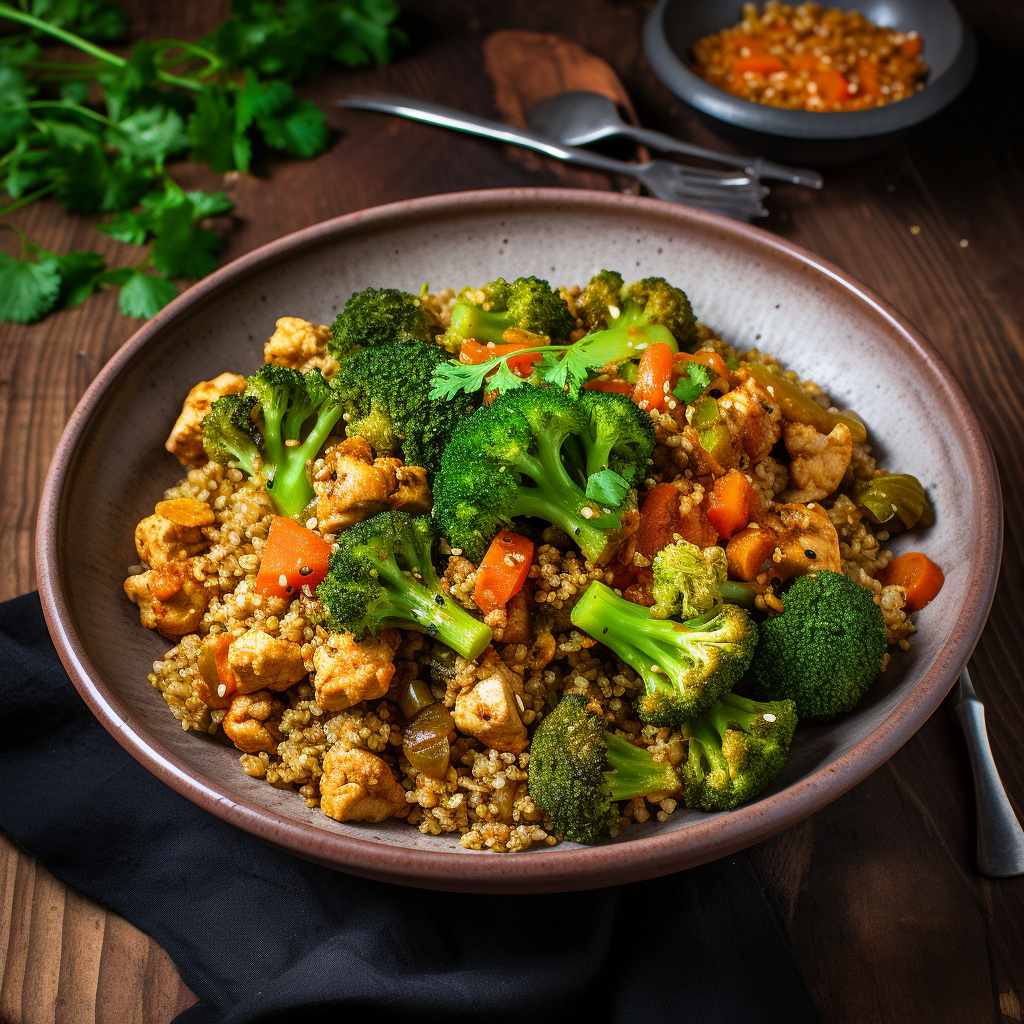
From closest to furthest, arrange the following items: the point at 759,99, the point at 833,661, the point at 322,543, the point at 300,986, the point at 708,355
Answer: the point at 300,986, the point at 833,661, the point at 322,543, the point at 708,355, the point at 759,99

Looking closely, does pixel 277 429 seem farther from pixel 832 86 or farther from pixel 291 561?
pixel 832 86

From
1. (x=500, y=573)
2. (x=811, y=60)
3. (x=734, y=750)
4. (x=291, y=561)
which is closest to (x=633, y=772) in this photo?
(x=734, y=750)

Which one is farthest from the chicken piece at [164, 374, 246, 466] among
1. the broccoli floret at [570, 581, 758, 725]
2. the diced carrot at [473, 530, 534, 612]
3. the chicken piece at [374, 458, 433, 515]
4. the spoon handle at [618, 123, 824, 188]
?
the spoon handle at [618, 123, 824, 188]

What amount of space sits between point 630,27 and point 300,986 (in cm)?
551

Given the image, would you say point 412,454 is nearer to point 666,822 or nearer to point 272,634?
point 272,634

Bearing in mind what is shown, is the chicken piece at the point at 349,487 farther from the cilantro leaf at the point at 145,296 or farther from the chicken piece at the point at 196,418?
the cilantro leaf at the point at 145,296

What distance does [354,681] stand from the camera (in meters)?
2.45

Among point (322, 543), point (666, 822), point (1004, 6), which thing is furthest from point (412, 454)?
point (1004, 6)

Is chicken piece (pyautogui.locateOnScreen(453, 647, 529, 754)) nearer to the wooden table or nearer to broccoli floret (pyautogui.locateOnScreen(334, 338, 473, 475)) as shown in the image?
broccoli floret (pyautogui.locateOnScreen(334, 338, 473, 475))

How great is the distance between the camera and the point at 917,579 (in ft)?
9.35

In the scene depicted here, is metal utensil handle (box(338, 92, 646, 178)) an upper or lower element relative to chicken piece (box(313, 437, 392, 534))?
upper

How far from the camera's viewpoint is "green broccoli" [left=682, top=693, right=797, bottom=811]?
7.83 feet

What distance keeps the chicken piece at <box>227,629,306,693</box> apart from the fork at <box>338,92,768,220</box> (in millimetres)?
3069

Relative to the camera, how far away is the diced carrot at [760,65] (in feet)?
16.4
